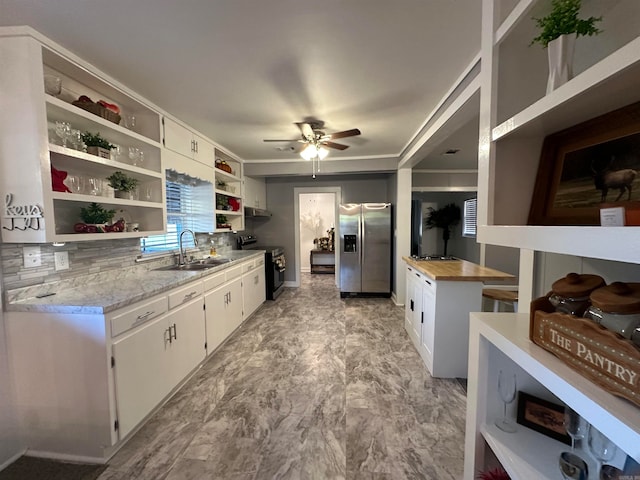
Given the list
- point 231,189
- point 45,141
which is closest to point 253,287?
point 231,189

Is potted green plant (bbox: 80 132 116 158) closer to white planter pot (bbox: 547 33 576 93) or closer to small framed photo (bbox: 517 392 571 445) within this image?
white planter pot (bbox: 547 33 576 93)

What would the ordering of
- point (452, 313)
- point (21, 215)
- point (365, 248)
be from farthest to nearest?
1. point (365, 248)
2. point (452, 313)
3. point (21, 215)

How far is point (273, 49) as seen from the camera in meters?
1.64

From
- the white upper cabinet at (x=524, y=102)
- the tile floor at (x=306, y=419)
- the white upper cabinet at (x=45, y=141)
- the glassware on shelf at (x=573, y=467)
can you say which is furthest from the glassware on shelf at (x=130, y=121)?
the glassware on shelf at (x=573, y=467)

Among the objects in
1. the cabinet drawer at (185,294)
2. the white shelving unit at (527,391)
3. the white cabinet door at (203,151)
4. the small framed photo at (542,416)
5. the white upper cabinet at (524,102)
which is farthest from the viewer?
the white cabinet door at (203,151)

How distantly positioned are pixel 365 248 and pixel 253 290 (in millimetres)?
2039

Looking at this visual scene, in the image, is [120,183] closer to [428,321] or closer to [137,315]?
[137,315]

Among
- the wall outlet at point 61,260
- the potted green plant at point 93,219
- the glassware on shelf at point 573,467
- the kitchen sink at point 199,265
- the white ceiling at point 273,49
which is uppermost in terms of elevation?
the white ceiling at point 273,49

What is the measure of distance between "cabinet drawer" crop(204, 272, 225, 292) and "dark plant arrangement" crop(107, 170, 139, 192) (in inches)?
39.8

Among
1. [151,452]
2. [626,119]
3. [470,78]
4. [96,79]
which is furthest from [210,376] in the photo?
[470,78]

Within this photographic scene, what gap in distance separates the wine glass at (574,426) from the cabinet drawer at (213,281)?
253 cm

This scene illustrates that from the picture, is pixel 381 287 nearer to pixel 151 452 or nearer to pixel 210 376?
pixel 210 376

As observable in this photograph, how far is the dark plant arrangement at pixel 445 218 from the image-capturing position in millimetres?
6457

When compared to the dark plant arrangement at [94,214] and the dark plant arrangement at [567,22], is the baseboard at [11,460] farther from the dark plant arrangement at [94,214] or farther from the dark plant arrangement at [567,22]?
the dark plant arrangement at [567,22]
